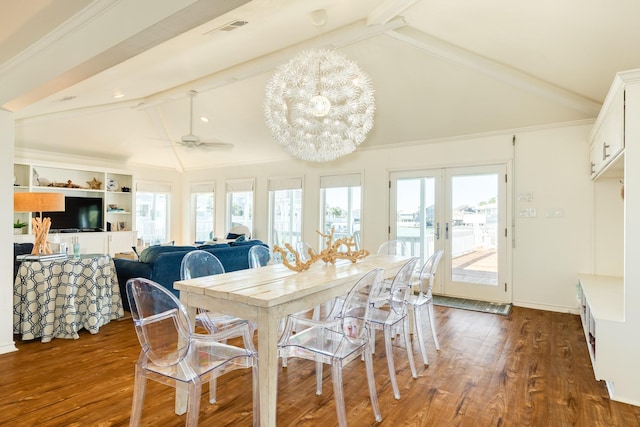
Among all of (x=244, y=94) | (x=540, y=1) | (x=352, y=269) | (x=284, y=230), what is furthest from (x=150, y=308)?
(x=284, y=230)

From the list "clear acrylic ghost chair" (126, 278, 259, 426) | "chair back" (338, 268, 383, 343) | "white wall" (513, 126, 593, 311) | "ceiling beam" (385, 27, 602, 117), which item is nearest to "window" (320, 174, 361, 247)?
"white wall" (513, 126, 593, 311)

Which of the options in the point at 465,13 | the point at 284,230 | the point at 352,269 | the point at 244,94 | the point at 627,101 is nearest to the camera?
the point at 627,101

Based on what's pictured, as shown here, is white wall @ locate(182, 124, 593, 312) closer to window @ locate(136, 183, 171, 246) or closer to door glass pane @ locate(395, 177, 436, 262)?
door glass pane @ locate(395, 177, 436, 262)

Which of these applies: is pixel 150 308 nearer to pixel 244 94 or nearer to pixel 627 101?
pixel 627 101

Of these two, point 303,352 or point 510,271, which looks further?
point 510,271

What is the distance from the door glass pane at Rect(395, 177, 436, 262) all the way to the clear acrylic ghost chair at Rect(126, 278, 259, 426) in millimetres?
4215

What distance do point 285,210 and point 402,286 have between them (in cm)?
481

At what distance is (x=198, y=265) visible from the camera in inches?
120

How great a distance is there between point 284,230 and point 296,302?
17.6ft

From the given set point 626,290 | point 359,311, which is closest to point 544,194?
point 626,290

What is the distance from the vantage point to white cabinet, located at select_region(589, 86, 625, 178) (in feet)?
8.52

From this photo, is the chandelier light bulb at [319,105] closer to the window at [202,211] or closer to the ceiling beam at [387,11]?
the ceiling beam at [387,11]

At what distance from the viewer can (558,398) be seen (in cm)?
245

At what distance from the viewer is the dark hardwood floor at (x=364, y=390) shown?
2.19m
